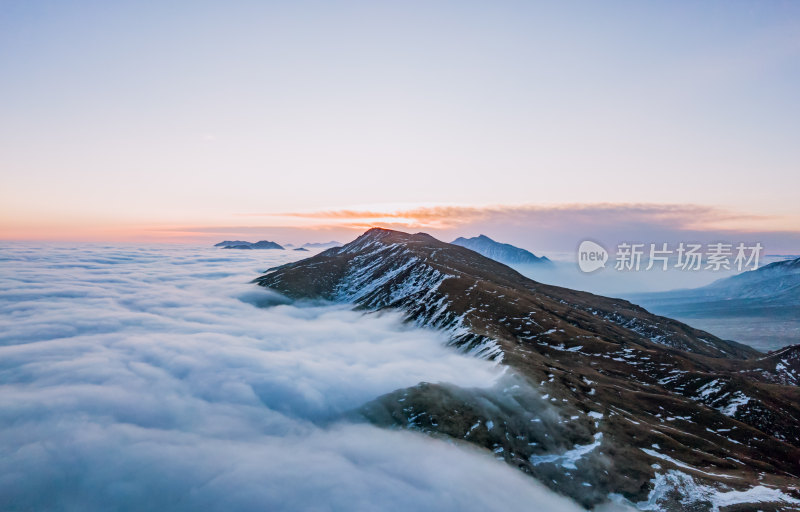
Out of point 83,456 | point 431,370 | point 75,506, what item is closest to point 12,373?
point 83,456

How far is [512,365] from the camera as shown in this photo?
117000 mm

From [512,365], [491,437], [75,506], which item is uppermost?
[512,365]

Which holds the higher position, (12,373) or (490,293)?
(490,293)

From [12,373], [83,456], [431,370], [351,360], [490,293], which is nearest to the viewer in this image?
[83,456]

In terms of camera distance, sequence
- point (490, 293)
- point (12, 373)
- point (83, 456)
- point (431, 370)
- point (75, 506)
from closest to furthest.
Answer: point (75, 506) < point (83, 456) < point (431, 370) < point (12, 373) < point (490, 293)

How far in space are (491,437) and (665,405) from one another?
2347 inches

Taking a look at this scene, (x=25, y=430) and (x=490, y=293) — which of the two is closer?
(x=25, y=430)

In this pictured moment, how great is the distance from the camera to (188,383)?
158 m

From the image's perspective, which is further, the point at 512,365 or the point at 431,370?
the point at 431,370

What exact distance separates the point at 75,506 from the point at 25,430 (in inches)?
1878

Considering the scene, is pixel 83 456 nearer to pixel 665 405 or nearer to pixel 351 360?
pixel 351 360

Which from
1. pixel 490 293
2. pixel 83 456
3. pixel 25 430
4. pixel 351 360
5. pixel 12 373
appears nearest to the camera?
pixel 83 456

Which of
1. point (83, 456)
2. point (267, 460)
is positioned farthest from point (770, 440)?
point (83, 456)

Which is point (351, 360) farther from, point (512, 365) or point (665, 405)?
point (665, 405)
